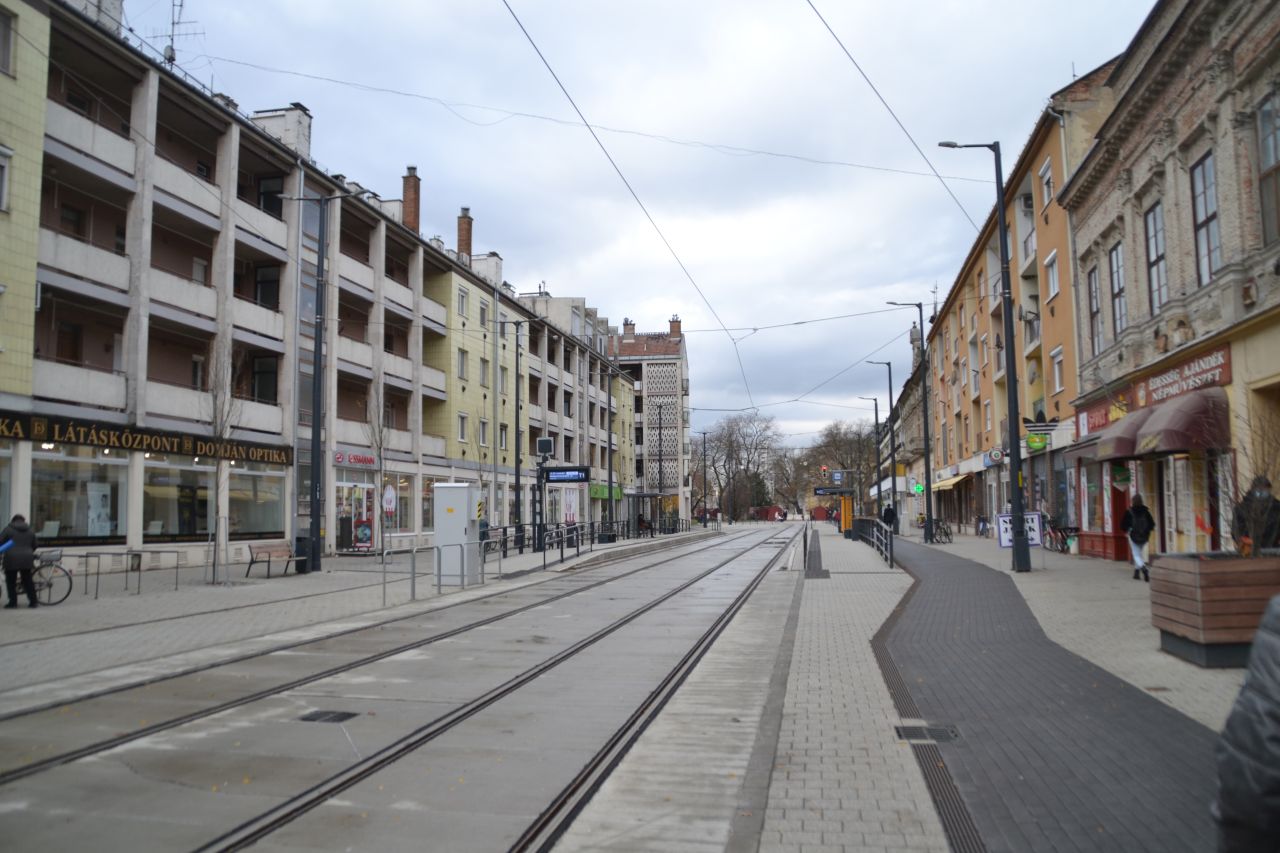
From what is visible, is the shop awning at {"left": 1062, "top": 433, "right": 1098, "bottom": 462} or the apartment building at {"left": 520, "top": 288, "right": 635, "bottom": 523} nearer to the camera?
the shop awning at {"left": 1062, "top": 433, "right": 1098, "bottom": 462}

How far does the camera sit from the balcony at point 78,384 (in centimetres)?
2223

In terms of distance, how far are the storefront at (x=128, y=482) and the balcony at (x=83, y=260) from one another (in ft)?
11.8

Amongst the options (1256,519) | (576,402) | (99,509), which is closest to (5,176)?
(99,509)

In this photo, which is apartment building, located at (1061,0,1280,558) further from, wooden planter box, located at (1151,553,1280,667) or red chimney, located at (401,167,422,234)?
red chimney, located at (401,167,422,234)

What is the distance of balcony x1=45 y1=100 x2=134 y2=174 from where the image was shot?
22.5 meters

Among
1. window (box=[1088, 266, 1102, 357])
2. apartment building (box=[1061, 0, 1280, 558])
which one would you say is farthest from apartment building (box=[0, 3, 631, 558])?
window (box=[1088, 266, 1102, 357])

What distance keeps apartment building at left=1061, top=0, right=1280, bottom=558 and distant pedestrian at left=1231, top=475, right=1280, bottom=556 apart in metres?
0.35

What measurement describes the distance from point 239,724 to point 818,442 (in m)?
116

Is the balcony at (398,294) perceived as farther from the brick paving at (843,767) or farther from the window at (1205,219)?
the brick paving at (843,767)

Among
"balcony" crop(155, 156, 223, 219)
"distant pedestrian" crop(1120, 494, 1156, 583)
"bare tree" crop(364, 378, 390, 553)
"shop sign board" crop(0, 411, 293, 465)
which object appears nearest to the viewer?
"distant pedestrian" crop(1120, 494, 1156, 583)

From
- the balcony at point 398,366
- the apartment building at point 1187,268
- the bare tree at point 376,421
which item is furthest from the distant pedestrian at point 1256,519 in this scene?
→ the balcony at point 398,366

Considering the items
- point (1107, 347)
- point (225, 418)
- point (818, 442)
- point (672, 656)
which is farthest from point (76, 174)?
point (818, 442)

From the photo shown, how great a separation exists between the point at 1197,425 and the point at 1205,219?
400cm

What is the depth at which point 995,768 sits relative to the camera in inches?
238
